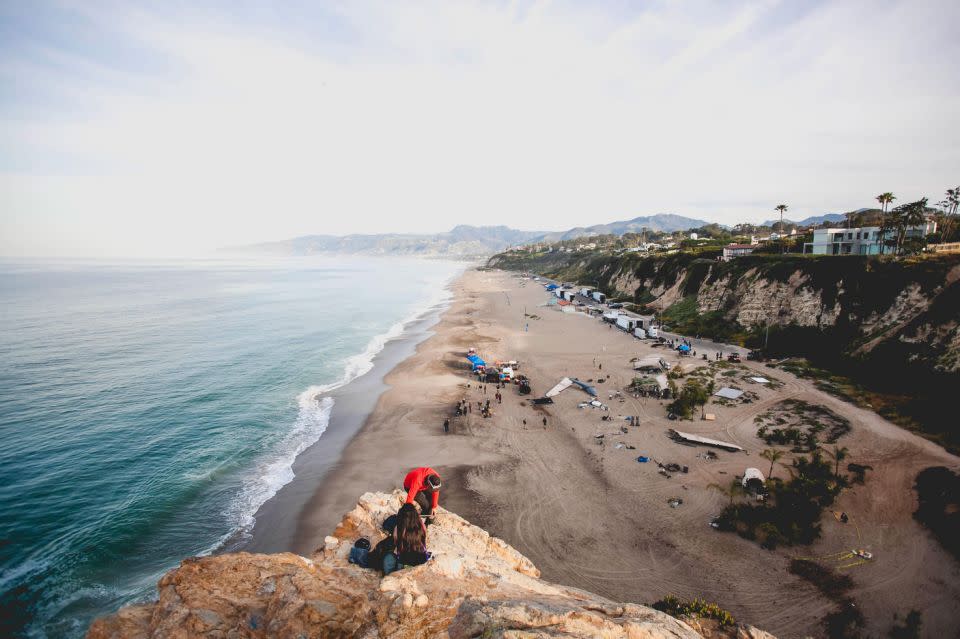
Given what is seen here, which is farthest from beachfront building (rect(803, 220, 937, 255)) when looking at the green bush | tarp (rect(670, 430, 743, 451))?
the green bush

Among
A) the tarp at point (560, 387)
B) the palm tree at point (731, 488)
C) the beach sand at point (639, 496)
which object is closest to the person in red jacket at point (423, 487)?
the beach sand at point (639, 496)

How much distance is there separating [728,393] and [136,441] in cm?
3973

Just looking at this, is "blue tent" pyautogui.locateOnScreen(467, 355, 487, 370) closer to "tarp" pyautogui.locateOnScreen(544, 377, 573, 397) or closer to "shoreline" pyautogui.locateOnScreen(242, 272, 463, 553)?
"tarp" pyautogui.locateOnScreen(544, 377, 573, 397)

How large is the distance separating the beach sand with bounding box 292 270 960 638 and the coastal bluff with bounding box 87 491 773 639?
8193 millimetres

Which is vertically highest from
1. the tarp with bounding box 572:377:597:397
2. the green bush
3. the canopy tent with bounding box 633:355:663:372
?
the green bush

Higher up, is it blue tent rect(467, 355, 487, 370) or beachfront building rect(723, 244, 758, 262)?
beachfront building rect(723, 244, 758, 262)

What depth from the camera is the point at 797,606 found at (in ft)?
46.3

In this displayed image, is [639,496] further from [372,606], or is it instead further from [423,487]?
[372,606]

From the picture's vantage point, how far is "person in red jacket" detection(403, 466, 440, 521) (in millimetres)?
9578

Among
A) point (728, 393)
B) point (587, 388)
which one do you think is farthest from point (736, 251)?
point (587, 388)

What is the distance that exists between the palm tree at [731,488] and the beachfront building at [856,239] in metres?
43.7

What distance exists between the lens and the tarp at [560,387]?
109 feet

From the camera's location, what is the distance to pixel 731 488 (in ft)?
64.0

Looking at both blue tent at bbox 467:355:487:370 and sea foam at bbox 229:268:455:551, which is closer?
sea foam at bbox 229:268:455:551
